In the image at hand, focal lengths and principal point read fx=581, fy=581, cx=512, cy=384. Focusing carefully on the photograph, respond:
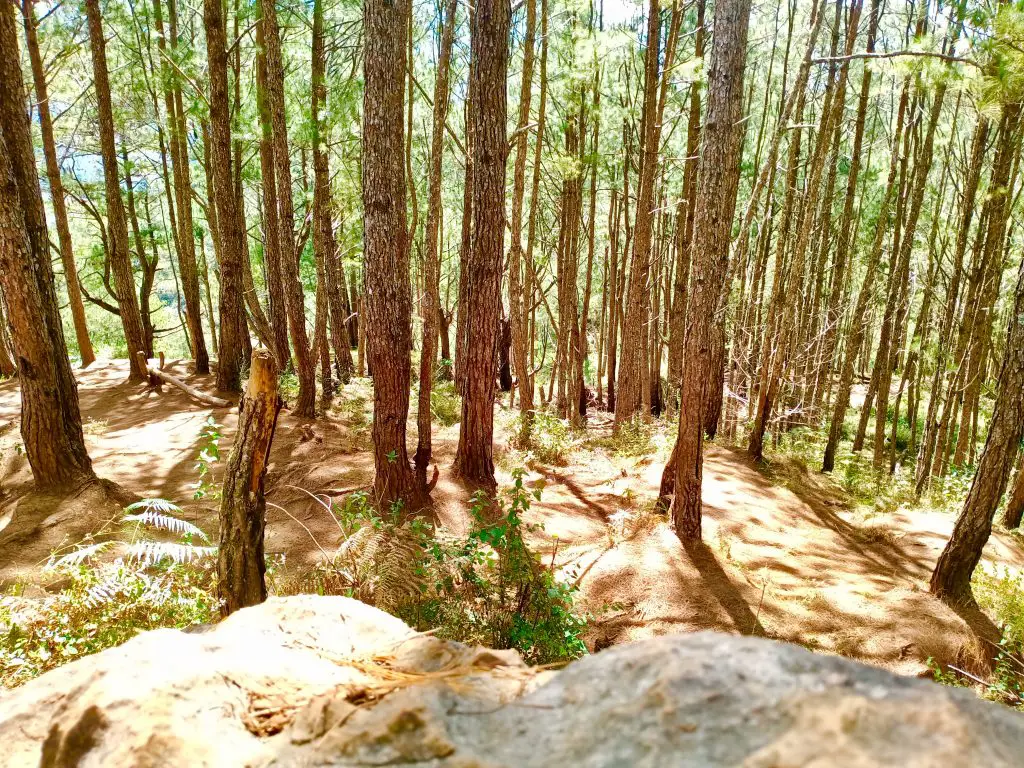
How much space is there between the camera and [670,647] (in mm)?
1634

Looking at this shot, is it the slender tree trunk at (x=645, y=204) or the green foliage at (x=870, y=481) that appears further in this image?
the slender tree trunk at (x=645, y=204)

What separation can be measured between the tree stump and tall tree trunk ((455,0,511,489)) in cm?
382

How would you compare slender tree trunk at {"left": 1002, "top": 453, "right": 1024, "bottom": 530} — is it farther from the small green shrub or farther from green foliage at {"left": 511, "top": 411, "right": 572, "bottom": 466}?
green foliage at {"left": 511, "top": 411, "right": 572, "bottom": 466}

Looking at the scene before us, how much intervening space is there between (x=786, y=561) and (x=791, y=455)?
282 inches

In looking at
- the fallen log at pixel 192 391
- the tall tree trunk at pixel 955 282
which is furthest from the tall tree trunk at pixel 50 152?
the tall tree trunk at pixel 955 282

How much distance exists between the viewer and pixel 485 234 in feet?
22.6

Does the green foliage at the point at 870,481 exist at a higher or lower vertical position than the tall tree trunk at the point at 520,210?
lower

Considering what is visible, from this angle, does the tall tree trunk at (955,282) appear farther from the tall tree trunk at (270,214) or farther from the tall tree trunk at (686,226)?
the tall tree trunk at (270,214)

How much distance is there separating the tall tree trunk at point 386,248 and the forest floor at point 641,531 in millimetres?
839

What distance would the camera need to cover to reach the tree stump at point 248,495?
342cm

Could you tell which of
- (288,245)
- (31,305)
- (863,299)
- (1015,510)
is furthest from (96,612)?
(863,299)

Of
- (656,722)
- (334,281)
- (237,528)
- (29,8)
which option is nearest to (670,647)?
(656,722)

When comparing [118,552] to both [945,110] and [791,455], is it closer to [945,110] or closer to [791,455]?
[791,455]

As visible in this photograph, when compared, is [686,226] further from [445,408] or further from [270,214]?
[270,214]
